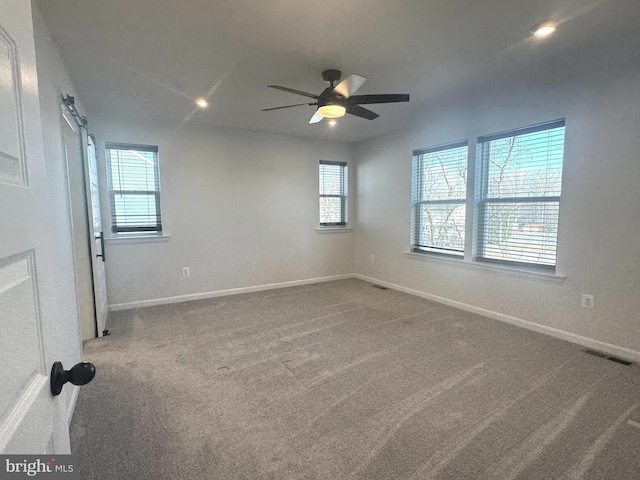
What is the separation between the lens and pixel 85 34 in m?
2.17

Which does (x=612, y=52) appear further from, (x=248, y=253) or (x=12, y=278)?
(x=248, y=253)

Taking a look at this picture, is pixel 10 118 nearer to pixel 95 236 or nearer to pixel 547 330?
pixel 95 236

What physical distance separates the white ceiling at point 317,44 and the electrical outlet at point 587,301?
2.00 m

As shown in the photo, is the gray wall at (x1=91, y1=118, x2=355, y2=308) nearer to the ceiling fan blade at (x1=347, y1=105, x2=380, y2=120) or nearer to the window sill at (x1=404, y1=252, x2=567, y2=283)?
the window sill at (x1=404, y1=252, x2=567, y2=283)

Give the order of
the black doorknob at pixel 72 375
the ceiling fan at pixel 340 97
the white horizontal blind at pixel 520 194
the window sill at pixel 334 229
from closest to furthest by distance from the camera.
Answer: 1. the black doorknob at pixel 72 375
2. the ceiling fan at pixel 340 97
3. the white horizontal blind at pixel 520 194
4. the window sill at pixel 334 229

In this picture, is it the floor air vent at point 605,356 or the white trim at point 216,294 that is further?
the white trim at point 216,294

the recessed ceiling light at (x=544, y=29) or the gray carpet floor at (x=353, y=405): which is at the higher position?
the recessed ceiling light at (x=544, y=29)

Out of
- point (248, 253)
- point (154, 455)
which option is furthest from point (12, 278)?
point (248, 253)

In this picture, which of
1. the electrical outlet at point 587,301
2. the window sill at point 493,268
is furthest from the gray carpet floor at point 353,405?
the window sill at point 493,268

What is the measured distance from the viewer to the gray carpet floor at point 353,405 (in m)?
1.65

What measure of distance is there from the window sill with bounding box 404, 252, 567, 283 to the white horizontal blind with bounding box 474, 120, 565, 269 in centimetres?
10

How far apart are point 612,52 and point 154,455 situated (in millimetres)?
4105

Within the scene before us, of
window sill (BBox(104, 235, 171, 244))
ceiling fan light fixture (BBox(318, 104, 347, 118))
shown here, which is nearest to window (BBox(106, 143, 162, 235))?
window sill (BBox(104, 235, 171, 244))
